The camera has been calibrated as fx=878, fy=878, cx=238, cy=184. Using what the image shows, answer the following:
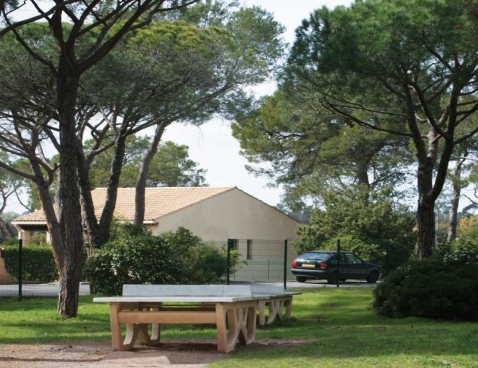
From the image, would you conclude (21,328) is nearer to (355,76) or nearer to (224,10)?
(355,76)

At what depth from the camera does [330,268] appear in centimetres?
3303

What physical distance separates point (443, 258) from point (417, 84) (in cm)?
423

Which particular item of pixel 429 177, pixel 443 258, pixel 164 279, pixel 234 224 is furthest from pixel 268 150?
pixel 443 258

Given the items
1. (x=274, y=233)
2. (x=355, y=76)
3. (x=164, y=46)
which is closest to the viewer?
(x=355, y=76)

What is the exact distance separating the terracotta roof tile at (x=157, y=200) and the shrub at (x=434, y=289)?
91.0 feet

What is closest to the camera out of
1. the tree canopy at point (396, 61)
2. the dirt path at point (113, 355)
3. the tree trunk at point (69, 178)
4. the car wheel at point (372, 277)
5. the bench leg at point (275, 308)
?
the dirt path at point (113, 355)

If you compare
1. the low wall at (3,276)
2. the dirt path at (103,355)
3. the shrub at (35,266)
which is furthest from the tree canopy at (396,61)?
the shrub at (35,266)

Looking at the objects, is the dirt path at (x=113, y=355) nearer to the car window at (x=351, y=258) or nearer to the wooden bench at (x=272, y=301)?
the wooden bench at (x=272, y=301)

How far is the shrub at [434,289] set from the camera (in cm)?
1612

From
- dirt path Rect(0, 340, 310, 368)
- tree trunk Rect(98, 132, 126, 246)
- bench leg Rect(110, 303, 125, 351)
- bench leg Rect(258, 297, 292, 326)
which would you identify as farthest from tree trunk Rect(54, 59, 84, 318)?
tree trunk Rect(98, 132, 126, 246)

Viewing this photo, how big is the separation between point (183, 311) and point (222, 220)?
3559cm

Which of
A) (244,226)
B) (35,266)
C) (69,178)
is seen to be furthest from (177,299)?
(244,226)

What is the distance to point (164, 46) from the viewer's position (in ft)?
87.7

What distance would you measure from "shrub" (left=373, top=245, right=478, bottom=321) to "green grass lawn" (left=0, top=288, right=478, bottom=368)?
0.33 meters
